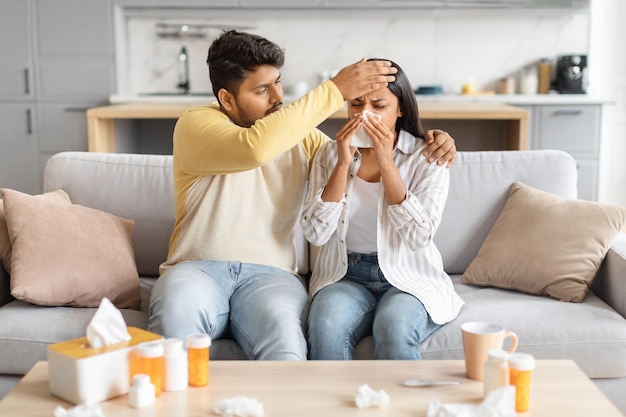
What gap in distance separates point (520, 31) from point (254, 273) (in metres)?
4.01

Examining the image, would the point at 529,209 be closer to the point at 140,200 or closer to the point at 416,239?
the point at 416,239

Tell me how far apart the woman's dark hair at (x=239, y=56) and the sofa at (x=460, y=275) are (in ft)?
1.71

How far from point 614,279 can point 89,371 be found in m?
1.56

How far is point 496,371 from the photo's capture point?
148cm

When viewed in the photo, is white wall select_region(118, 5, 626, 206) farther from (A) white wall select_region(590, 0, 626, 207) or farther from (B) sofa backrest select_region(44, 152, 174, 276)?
(B) sofa backrest select_region(44, 152, 174, 276)

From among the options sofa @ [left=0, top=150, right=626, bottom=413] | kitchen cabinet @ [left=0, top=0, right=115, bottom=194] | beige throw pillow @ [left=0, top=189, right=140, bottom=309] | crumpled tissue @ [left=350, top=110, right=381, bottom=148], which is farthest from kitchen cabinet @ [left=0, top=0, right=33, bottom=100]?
crumpled tissue @ [left=350, top=110, right=381, bottom=148]

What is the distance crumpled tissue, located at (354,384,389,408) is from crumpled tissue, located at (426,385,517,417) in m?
0.09

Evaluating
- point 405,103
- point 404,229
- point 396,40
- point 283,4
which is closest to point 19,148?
point 283,4

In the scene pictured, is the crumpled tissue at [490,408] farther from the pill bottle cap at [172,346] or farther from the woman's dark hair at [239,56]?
the woman's dark hair at [239,56]

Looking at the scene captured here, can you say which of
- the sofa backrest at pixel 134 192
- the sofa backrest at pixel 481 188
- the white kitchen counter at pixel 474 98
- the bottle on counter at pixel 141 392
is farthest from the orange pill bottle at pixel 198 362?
the white kitchen counter at pixel 474 98

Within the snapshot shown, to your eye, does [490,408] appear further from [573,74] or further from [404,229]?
[573,74]

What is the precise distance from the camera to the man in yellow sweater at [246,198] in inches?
81.4

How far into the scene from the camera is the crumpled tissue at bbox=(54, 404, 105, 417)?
56.4 inches

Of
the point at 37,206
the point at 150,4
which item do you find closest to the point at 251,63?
the point at 37,206
